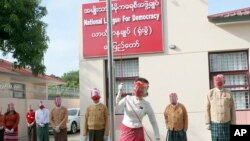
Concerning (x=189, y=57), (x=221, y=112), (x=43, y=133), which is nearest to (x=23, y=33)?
(x=43, y=133)

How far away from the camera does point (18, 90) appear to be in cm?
2514

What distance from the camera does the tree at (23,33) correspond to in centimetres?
1565

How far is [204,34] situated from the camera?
12.8 m

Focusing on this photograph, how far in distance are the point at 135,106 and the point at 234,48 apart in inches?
228

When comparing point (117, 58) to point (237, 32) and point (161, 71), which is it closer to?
point (161, 71)

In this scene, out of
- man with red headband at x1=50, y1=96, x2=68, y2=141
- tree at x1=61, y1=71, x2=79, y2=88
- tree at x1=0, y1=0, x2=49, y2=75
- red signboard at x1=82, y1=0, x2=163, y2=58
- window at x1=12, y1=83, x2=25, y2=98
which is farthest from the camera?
tree at x1=61, y1=71, x2=79, y2=88

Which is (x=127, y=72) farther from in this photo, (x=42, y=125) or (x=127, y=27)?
(x=42, y=125)

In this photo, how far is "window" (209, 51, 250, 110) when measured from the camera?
41.4ft

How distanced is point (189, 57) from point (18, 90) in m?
14.4

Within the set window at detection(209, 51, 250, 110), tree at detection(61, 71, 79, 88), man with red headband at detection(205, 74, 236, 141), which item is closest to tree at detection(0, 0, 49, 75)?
window at detection(209, 51, 250, 110)

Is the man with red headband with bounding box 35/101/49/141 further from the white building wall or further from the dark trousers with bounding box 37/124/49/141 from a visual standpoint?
the white building wall

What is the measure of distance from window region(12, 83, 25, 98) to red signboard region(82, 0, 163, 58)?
38.0 ft

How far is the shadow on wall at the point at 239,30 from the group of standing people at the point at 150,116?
2649 millimetres

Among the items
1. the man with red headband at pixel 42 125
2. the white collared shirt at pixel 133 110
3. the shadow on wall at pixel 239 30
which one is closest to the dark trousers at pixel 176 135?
the shadow on wall at pixel 239 30
